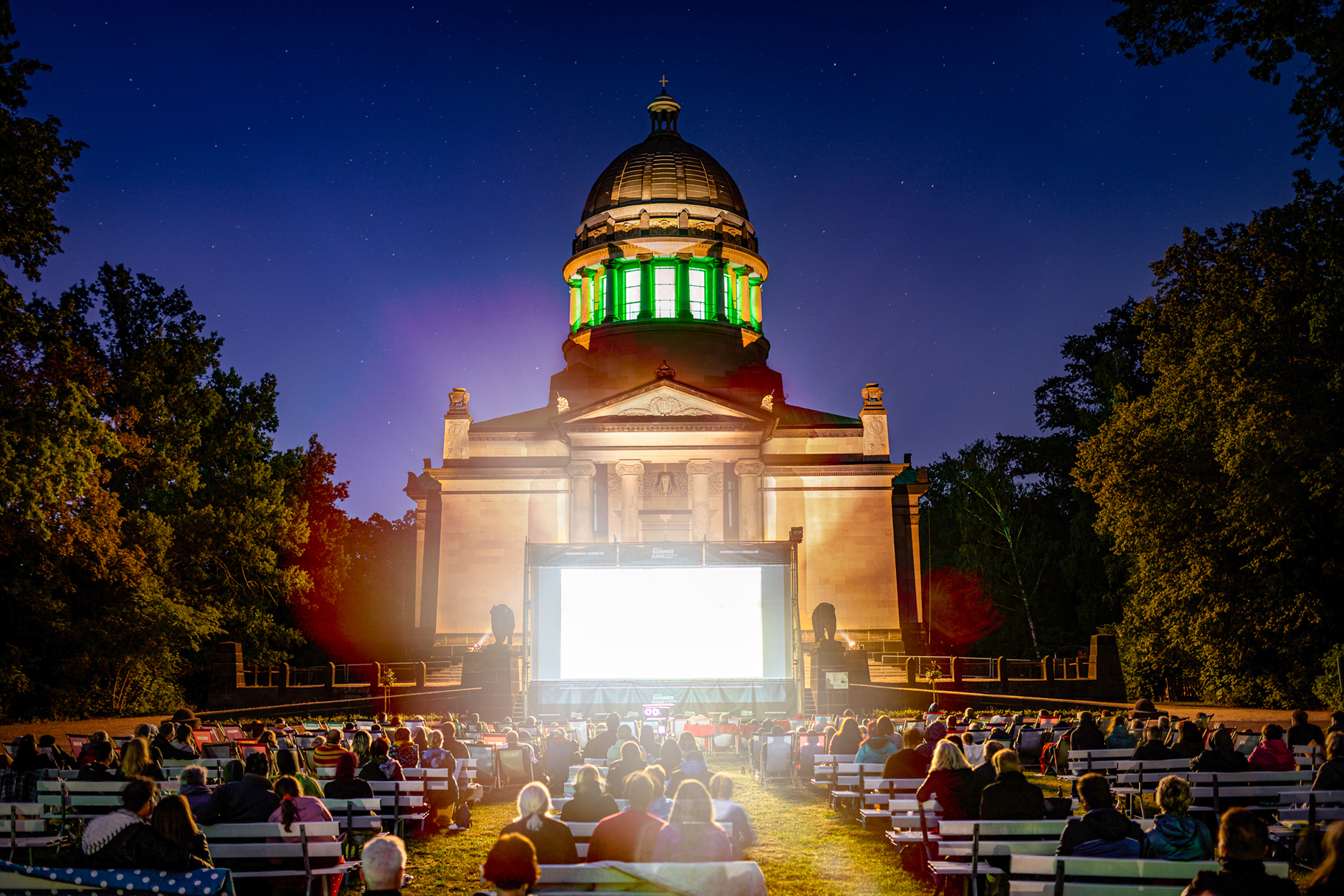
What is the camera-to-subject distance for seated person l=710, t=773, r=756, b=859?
8.85m

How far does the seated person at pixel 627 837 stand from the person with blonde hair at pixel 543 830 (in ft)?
0.57

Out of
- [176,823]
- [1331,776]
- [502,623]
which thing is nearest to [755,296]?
[502,623]

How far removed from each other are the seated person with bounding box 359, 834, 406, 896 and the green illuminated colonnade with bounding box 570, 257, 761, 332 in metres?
52.5

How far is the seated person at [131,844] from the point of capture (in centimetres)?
616

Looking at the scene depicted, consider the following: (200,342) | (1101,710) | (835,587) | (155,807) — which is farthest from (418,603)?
(155,807)

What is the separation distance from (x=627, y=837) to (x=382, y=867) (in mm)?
1904

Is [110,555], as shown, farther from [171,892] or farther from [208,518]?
[171,892]

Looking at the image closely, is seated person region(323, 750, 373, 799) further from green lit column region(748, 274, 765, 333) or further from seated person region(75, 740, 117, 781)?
green lit column region(748, 274, 765, 333)

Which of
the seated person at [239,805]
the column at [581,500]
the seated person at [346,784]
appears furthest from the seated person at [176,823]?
the column at [581,500]

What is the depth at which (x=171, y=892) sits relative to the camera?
19.3 feet

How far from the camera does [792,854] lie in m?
10.8

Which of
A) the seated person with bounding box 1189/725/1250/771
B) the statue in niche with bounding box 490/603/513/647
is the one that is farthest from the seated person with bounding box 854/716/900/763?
the statue in niche with bounding box 490/603/513/647

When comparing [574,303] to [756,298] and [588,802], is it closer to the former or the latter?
[756,298]

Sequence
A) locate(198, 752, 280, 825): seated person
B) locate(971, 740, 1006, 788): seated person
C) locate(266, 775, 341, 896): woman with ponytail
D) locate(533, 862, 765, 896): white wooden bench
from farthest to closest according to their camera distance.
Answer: locate(971, 740, 1006, 788): seated person → locate(198, 752, 280, 825): seated person → locate(266, 775, 341, 896): woman with ponytail → locate(533, 862, 765, 896): white wooden bench
